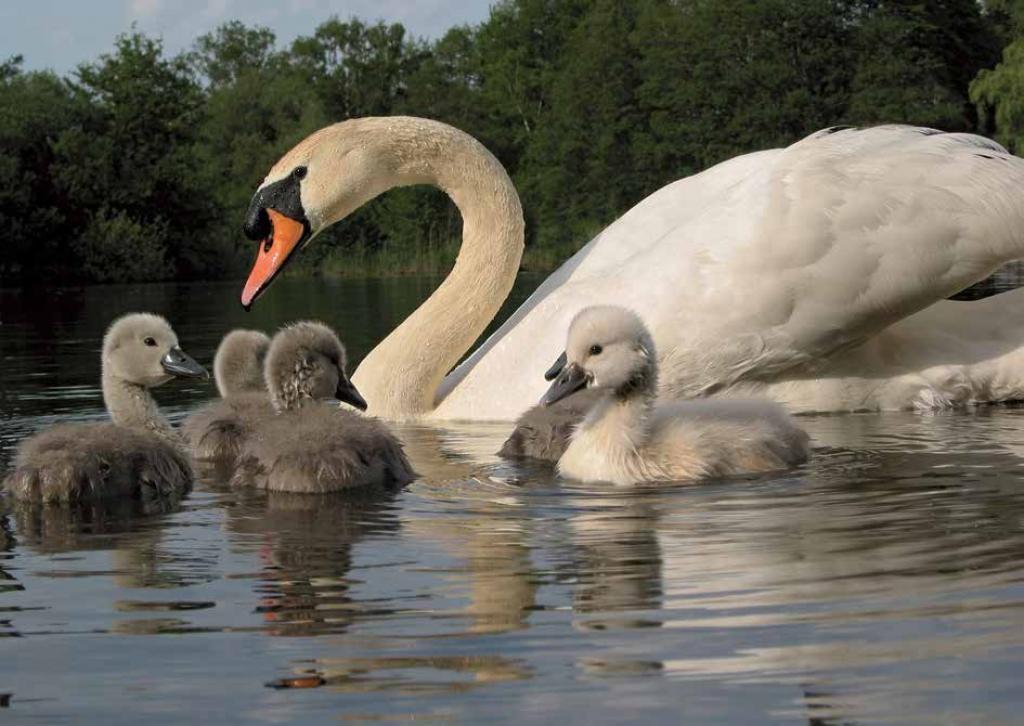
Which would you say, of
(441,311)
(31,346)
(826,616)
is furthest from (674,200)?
(31,346)

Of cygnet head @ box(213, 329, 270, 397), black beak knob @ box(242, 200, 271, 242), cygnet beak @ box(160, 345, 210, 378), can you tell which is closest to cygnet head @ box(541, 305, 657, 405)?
cygnet beak @ box(160, 345, 210, 378)

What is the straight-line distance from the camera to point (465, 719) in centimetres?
341

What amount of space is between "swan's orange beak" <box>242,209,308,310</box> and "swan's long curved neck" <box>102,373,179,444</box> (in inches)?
58.5

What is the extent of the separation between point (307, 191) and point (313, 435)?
2.96 metres

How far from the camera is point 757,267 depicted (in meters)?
8.00

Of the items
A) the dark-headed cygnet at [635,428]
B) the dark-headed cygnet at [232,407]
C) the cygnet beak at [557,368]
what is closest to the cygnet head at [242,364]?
the dark-headed cygnet at [232,407]

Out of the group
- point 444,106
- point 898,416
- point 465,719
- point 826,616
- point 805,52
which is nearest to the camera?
point 465,719

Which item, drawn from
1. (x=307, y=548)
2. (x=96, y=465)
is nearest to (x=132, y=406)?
(x=96, y=465)

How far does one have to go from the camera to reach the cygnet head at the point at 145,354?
7.66m

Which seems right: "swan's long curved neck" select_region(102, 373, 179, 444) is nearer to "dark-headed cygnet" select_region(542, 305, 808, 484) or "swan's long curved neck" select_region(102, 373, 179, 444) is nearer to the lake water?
the lake water

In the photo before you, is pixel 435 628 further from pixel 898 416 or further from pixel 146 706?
pixel 898 416

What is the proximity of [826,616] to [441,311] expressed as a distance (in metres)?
5.63

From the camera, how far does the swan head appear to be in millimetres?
9333

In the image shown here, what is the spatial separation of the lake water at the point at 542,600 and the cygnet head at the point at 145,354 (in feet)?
3.16
